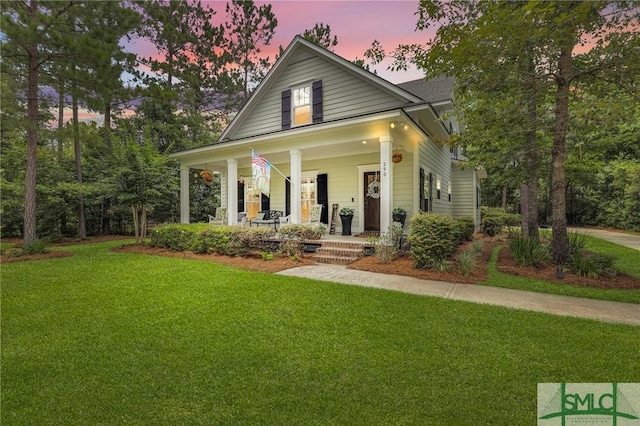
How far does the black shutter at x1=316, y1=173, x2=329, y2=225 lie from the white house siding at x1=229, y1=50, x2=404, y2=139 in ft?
7.41

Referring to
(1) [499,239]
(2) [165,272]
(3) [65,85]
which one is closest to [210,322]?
(2) [165,272]

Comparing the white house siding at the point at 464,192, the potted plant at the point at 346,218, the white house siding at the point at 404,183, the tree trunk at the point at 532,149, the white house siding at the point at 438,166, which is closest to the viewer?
the tree trunk at the point at 532,149

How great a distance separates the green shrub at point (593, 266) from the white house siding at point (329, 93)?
6.32 meters

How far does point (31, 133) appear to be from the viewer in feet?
27.5

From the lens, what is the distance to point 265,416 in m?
2.01

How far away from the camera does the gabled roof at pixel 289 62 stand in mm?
9398

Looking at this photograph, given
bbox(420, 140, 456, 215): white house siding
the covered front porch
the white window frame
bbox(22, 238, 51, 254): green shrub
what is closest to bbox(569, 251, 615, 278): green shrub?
the covered front porch

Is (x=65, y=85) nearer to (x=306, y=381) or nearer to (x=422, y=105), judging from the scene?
(x=422, y=105)

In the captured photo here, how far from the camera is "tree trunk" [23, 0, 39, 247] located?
8.21m

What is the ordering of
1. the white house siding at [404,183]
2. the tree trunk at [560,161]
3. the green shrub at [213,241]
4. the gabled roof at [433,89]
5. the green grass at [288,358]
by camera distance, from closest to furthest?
the green grass at [288,358]
the tree trunk at [560,161]
the green shrub at [213,241]
the white house siding at [404,183]
the gabled roof at [433,89]

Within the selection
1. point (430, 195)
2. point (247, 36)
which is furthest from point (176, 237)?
point (247, 36)

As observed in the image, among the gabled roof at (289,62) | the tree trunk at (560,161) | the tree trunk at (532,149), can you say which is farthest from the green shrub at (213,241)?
the tree trunk at (560,161)

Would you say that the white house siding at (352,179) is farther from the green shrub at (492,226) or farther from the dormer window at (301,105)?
the green shrub at (492,226)

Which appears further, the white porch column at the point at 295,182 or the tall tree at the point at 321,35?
the tall tree at the point at 321,35
